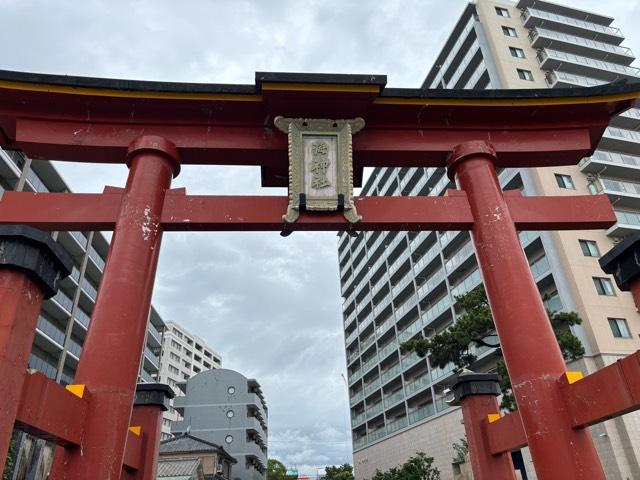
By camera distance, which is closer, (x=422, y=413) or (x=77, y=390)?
(x=77, y=390)

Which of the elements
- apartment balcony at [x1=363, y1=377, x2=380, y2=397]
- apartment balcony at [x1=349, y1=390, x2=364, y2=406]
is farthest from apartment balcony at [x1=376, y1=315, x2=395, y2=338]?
apartment balcony at [x1=349, y1=390, x2=364, y2=406]

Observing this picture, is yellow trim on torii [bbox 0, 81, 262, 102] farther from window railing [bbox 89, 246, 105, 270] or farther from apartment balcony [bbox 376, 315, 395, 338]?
apartment balcony [bbox 376, 315, 395, 338]

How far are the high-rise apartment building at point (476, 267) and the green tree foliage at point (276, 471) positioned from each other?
16.4 metres

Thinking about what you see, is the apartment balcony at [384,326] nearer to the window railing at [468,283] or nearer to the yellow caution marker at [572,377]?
the window railing at [468,283]

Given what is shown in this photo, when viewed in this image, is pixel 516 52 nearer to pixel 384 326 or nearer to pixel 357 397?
pixel 384 326

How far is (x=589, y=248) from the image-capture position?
1126 inches

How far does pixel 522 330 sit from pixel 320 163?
11.5 feet

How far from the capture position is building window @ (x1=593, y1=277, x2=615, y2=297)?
2730 centimetres


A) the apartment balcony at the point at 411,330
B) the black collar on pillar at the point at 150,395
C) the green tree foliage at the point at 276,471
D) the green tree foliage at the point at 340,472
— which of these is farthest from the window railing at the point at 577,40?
the green tree foliage at the point at 276,471

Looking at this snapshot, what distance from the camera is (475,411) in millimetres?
7508

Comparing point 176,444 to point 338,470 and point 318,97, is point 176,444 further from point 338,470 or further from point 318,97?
point 318,97

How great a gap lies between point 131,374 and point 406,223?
4113 millimetres

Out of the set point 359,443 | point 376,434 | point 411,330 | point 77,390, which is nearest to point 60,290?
point 411,330

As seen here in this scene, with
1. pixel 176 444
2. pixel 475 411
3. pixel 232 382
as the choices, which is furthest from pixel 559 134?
pixel 232 382
